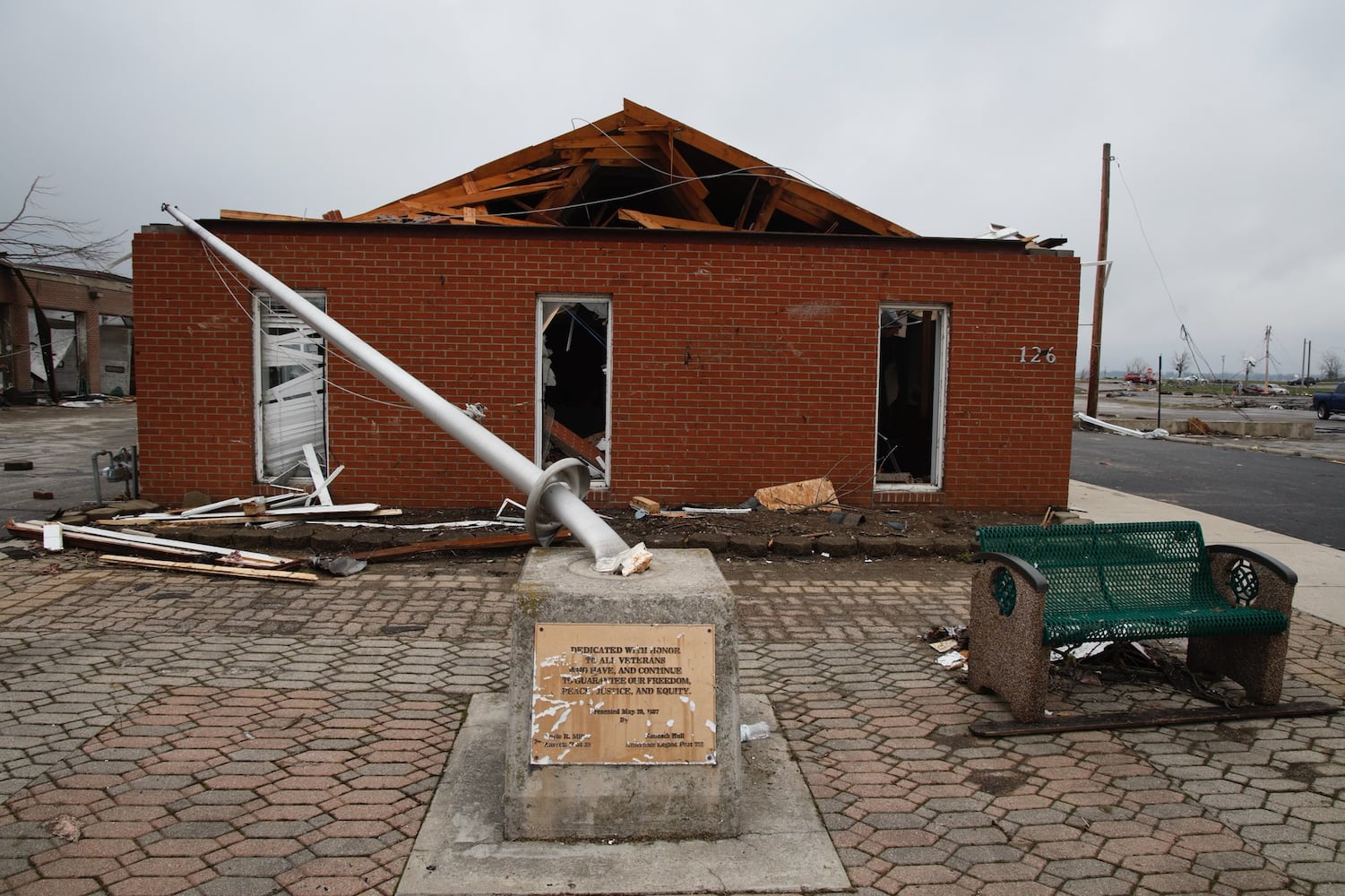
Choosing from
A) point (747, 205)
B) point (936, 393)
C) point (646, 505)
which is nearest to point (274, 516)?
point (646, 505)

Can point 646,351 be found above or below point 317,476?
above

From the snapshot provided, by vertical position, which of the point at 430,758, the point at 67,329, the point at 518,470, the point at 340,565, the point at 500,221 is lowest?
the point at 430,758

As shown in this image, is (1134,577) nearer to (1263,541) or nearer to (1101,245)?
(1263,541)

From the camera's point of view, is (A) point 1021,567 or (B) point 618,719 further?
(A) point 1021,567

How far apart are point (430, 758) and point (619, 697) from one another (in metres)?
1.24

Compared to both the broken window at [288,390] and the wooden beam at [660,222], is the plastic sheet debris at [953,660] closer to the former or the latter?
the wooden beam at [660,222]

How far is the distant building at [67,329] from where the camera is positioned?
28.1 metres

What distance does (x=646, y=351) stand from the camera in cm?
945

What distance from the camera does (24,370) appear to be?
2869 cm

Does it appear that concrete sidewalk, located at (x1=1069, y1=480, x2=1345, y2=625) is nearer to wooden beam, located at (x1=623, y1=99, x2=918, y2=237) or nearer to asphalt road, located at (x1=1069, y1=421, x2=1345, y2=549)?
asphalt road, located at (x1=1069, y1=421, x2=1345, y2=549)

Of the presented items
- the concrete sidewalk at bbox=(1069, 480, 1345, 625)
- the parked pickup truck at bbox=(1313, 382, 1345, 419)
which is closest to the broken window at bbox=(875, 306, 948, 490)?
the concrete sidewalk at bbox=(1069, 480, 1345, 625)

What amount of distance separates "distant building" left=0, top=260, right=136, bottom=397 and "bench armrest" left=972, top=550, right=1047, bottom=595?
26.7 m

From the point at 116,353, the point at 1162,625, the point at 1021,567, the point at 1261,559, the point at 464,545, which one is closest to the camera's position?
the point at 1021,567

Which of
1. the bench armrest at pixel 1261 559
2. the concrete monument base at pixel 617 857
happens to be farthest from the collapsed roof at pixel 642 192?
the concrete monument base at pixel 617 857
